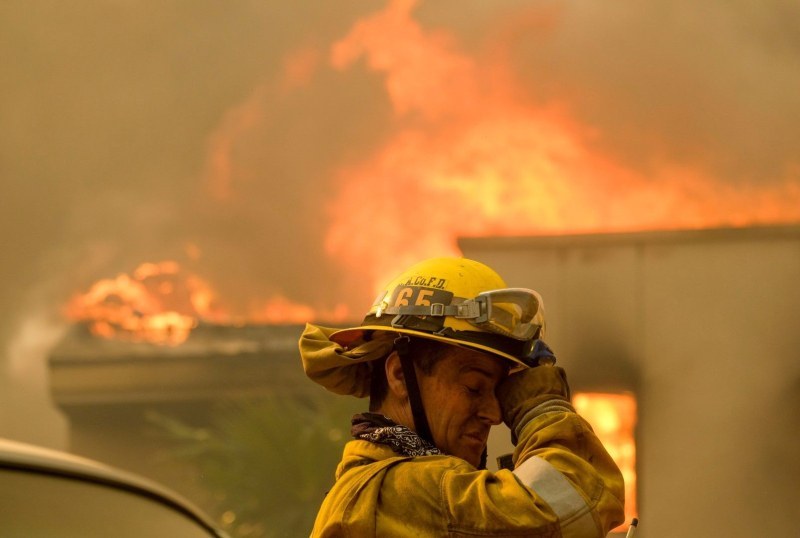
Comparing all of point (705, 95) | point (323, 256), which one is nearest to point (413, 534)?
point (705, 95)

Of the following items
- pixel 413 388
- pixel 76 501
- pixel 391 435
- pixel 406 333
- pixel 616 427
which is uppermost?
pixel 616 427

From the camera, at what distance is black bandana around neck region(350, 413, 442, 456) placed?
244cm

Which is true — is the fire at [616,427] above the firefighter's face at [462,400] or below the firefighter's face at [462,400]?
above

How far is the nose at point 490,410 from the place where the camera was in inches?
99.8

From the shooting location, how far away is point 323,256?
31.0 m

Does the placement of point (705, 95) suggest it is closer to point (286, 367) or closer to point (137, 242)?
point (286, 367)

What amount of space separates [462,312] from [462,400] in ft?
0.62

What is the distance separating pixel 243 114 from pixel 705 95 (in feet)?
53.1

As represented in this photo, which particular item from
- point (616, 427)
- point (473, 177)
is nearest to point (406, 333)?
point (616, 427)

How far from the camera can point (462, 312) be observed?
2541 mm

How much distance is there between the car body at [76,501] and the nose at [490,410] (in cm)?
104

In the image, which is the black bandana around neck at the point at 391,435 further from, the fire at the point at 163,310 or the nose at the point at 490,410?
the fire at the point at 163,310

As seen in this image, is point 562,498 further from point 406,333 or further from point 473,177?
point 473,177

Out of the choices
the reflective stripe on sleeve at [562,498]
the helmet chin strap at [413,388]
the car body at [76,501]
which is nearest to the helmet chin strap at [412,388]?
the helmet chin strap at [413,388]
